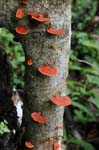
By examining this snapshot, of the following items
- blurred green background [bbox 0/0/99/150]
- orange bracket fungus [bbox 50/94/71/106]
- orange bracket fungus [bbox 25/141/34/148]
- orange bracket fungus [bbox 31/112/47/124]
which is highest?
orange bracket fungus [bbox 50/94/71/106]

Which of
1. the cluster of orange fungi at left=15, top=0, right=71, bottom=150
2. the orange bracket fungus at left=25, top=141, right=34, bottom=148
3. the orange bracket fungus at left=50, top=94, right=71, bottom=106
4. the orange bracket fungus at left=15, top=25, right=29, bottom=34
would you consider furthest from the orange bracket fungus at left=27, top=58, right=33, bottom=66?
the orange bracket fungus at left=25, top=141, right=34, bottom=148

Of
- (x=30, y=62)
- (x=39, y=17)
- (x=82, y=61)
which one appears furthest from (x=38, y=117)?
(x=82, y=61)

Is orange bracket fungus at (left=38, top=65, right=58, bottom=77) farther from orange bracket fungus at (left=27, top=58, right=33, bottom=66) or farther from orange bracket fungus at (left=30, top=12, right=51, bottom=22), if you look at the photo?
orange bracket fungus at (left=30, top=12, right=51, bottom=22)

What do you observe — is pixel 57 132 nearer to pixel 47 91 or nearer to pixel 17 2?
pixel 47 91

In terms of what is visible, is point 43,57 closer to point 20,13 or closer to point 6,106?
point 20,13

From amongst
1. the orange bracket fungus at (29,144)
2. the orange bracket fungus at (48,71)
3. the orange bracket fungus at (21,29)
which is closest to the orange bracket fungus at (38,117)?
the orange bracket fungus at (29,144)

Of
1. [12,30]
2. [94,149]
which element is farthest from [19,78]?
[12,30]

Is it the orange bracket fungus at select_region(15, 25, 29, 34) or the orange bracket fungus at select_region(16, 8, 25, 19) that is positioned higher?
the orange bracket fungus at select_region(16, 8, 25, 19)
